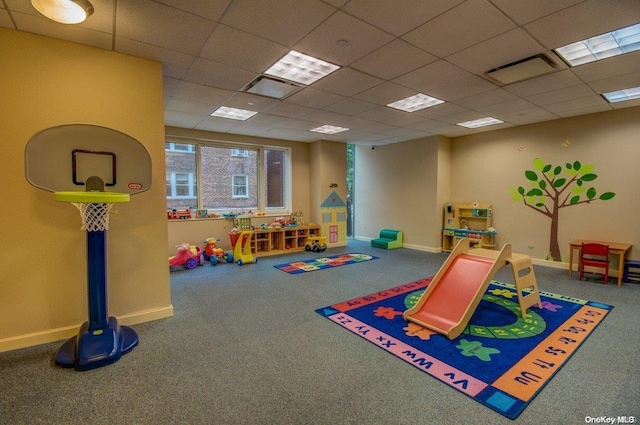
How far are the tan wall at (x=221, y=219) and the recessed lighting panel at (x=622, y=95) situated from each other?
5.67 meters

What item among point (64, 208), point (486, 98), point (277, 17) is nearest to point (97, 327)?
point (64, 208)

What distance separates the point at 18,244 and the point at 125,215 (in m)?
0.82

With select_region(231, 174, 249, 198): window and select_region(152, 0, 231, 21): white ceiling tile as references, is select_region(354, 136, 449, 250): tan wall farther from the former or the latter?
select_region(152, 0, 231, 21): white ceiling tile

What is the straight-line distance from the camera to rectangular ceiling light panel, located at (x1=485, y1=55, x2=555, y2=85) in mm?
3104

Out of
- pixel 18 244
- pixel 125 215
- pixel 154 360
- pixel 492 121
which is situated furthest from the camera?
pixel 492 121

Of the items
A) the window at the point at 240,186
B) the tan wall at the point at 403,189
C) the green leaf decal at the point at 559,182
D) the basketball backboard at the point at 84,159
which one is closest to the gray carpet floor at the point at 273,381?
the basketball backboard at the point at 84,159

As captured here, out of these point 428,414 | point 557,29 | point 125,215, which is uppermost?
point 557,29

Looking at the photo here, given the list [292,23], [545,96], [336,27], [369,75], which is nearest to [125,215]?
[292,23]

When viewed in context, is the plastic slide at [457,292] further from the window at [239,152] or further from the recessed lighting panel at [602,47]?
the window at [239,152]

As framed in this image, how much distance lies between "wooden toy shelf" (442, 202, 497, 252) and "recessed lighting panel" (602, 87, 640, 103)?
2.65 m

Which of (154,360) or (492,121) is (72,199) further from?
(492,121)

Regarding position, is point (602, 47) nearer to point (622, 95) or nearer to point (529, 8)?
point (529, 8)

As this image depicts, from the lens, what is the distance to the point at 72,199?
7.18 feet

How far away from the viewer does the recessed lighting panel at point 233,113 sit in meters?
4.89
